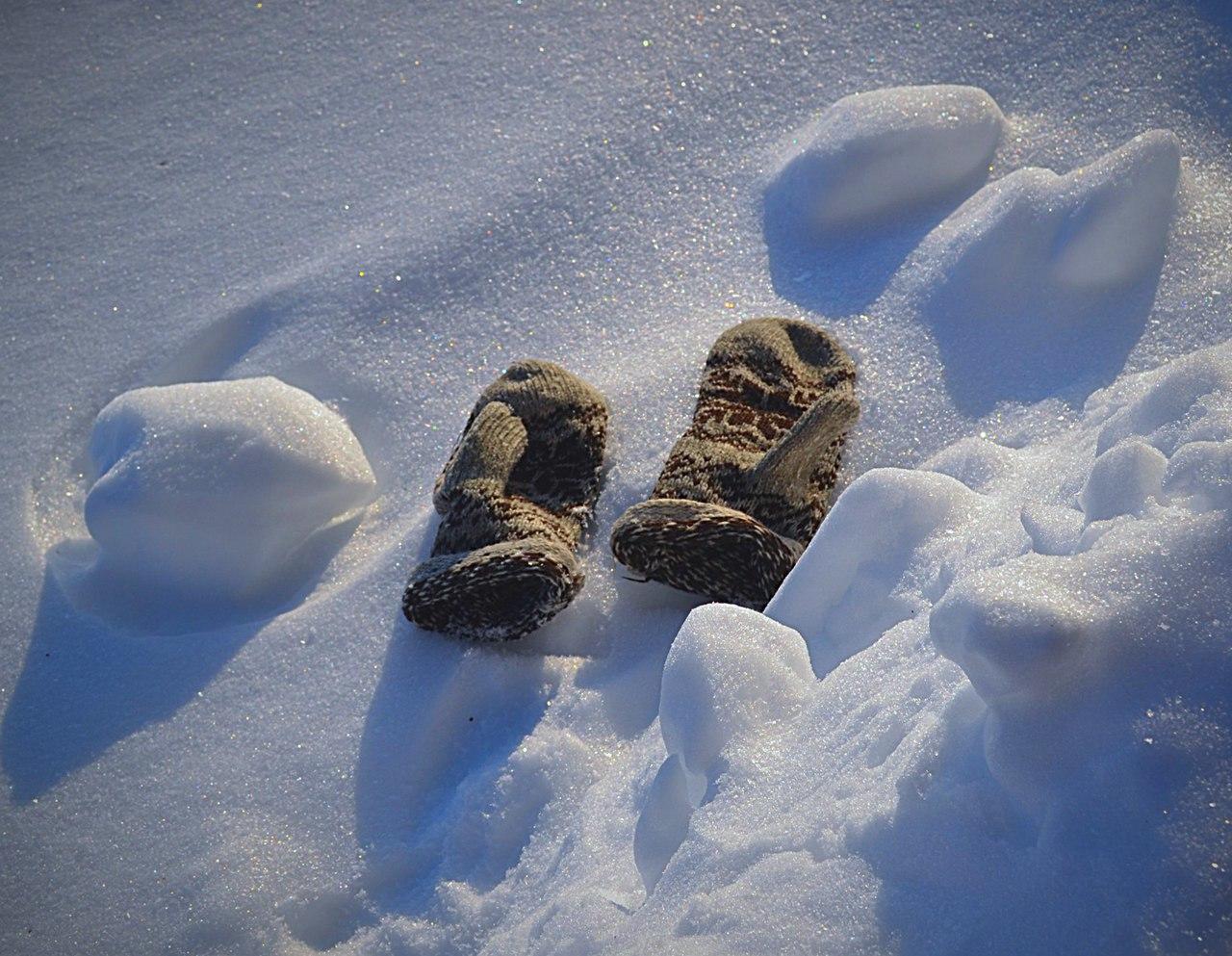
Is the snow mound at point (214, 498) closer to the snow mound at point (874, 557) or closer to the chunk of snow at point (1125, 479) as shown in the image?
the snow mound at point (874, 557)

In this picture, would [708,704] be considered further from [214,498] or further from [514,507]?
[214,498]

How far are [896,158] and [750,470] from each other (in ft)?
2.48

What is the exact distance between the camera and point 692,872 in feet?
3.95

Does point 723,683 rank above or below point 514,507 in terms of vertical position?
above

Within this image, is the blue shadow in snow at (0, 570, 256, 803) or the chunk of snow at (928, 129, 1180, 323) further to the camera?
the chunk of snow at (928, 129, 1180, 323)

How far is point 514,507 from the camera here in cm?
182

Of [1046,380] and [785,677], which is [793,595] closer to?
[785,677]

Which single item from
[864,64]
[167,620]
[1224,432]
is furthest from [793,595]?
[864,64]

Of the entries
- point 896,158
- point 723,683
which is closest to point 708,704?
point 723,683

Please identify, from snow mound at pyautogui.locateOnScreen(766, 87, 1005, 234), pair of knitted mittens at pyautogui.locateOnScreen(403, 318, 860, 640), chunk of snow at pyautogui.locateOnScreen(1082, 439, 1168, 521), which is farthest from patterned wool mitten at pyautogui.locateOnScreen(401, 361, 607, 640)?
chunk of snow at pyautogui.locateOnScreen(1082, 439, 1168, 521)

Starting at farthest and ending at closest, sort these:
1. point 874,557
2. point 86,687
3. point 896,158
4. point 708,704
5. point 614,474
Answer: point 896,158 < point 614,474 < point 86,687 < point 874,557 < point 708,704

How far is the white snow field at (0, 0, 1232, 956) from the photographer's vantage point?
3.52ft

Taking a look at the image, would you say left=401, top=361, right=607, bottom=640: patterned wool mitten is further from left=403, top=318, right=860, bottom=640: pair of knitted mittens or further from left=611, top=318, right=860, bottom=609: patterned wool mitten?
left=611, top=318, right=860, bottom=609: patterned wool mitten

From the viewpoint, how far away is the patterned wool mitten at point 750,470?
1670 mm
